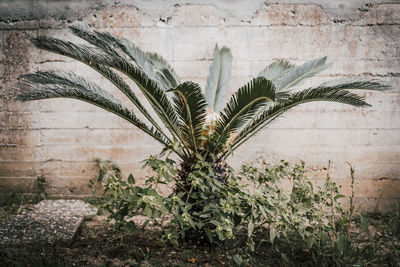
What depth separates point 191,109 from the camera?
88.4 inches

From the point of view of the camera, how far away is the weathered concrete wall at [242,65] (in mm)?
3295

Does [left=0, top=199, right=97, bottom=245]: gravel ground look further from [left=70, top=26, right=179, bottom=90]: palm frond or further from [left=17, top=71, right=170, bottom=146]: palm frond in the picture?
[left=70, top=26, right=179, bottom=90]: palm frond

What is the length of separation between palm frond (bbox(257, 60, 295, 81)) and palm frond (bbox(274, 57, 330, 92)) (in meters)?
0.15

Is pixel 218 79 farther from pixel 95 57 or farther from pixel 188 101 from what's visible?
pixel 95 57

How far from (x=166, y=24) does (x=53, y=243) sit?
2.35 m

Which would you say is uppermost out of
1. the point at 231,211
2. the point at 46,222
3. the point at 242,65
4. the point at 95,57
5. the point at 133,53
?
the point at 242,65

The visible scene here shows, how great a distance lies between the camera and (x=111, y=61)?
2.15 m

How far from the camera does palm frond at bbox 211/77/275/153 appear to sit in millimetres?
2012

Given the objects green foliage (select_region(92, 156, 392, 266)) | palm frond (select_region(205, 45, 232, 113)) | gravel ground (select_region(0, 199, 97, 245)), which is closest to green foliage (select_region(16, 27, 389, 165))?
green foliage (select_region(92, 156, 392, 266))

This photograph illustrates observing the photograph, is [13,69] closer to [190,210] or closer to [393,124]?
[190,210]

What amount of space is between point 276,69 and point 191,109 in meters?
1.21

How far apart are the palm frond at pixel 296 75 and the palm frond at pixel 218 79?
54 centimetres

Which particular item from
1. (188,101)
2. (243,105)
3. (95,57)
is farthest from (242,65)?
(95,57)

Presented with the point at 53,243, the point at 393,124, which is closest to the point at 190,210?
the point at 53,243
